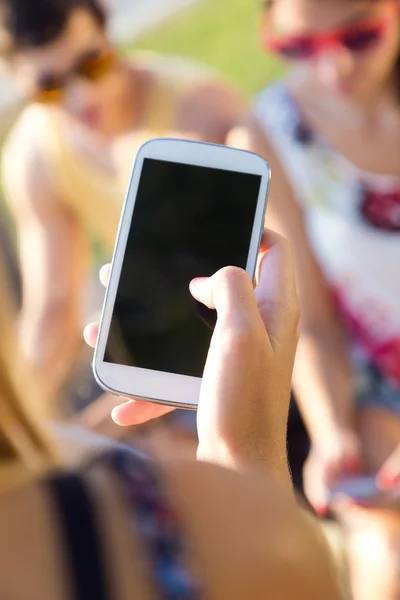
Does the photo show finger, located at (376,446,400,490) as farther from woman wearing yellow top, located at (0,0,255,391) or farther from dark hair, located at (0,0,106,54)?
dark hair, located at (0,0,106,54)

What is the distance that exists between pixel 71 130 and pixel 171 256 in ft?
2.78

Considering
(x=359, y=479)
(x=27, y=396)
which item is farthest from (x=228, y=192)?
(x=359, y=479)

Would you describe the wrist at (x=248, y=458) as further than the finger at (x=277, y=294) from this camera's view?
No

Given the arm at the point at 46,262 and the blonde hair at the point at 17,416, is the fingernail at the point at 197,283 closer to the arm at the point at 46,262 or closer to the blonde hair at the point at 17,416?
the blonde hair at the point at 17,416

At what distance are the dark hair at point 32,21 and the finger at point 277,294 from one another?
919 millimetres

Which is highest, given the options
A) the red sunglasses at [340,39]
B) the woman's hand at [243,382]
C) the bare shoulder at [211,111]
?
the red sunglasses at [340,39]

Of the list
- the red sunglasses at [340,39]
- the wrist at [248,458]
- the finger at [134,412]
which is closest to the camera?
the wrist at [248,458]

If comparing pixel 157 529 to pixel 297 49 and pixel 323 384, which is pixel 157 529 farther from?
pixel 297 49

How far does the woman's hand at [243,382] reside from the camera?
2.59 ft

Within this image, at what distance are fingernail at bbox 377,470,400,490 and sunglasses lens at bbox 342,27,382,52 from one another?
0.89m

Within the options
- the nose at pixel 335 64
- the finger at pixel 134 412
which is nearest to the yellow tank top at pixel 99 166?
the nose at pixel 335 64

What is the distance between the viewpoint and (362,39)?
63.4 inches

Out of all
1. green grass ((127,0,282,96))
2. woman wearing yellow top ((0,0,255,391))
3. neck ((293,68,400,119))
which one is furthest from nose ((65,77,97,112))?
green grass ((127,0,282,96))

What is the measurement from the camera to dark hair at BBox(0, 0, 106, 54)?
1600 millimetres
